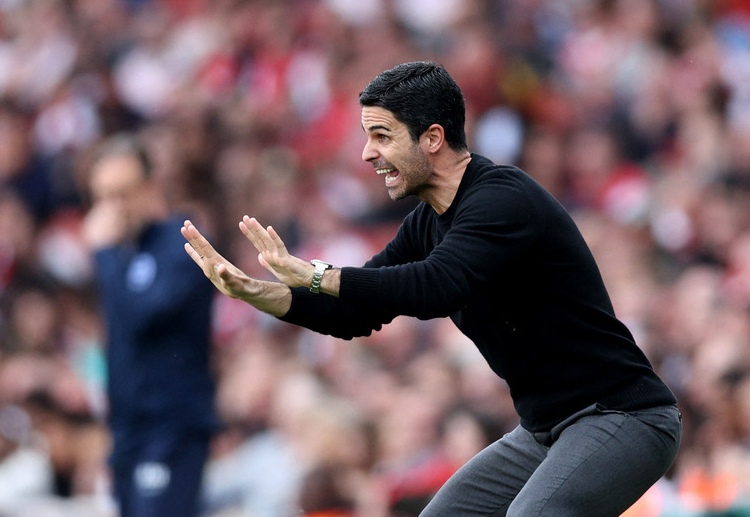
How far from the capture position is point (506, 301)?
4562mm

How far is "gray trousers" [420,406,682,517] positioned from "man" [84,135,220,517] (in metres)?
2.22

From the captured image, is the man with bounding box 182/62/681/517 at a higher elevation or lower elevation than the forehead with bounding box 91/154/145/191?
lower

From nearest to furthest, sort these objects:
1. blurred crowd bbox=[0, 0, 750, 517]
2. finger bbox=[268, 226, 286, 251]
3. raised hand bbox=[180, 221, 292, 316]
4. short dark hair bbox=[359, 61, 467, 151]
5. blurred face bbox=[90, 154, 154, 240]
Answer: finger bbox=[268, 226, 286, 251] < raised hand bbox=[180, 221, 292, 316] < short dark hair bbox=[359, 61, 467, 151] < blurred face bbox=[90, 154, 154, 240] < blurred crowd bbox=[0, 0, 750, 517]

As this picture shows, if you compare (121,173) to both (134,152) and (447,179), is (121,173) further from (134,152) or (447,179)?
(447,179)

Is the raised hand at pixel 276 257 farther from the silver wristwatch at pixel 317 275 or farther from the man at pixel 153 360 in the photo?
the man at pixel 153 360

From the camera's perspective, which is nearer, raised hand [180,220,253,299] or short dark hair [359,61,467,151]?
raised hand [180,220,253,299]

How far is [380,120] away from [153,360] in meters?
2.60

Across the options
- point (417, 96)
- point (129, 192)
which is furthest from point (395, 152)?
point (129, 192)

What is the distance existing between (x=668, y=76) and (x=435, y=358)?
269 cm

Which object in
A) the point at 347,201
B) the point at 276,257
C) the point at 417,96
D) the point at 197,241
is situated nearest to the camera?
the point at 276,257

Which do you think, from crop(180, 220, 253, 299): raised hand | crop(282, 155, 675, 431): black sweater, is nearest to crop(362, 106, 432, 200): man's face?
crop(282, 155, 675, 431): black sweater

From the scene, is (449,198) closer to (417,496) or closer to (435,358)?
(417,496)

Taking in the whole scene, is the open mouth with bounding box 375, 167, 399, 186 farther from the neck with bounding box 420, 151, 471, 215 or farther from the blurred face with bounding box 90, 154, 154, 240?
the blurred face with bounding box 90, 154, 154, 240

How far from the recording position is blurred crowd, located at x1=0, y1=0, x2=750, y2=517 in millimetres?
8039
